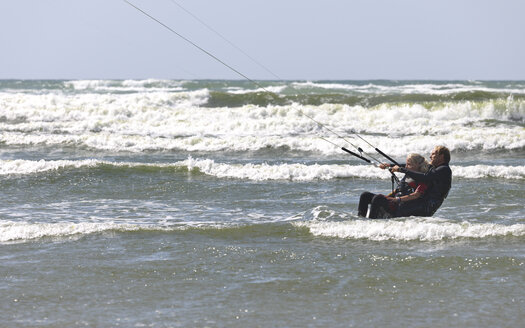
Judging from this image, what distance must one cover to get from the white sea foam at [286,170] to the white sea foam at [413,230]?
19.3 ft

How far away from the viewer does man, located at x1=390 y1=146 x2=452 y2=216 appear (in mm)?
8898

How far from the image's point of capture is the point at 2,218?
35.0ft

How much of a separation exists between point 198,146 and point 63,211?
10780 mm

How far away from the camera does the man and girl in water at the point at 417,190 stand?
29.3 ft

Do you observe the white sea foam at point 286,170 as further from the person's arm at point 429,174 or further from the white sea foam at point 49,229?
the person's arm at point 429,174

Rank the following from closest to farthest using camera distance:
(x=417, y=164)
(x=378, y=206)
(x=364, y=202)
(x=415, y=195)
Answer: (x=417, y=164)
(x=415, y=195)
(x=378, y=206)
(x=364, y=202)

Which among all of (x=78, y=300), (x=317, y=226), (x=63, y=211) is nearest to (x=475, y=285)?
(x=317, y=226)

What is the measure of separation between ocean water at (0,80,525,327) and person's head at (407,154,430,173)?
2.17 ft

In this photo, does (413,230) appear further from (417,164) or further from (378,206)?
(417,164)

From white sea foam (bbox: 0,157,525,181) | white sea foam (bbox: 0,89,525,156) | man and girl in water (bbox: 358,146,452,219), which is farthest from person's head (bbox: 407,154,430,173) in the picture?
white sea foam (bbox: 0,89,525,156)

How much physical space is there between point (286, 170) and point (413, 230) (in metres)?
6.89

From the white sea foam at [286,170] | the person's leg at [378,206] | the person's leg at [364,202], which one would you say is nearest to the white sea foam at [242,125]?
the white sea foam at [286,170]

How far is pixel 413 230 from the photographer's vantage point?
878 cm

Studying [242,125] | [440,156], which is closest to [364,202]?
[440,156]
